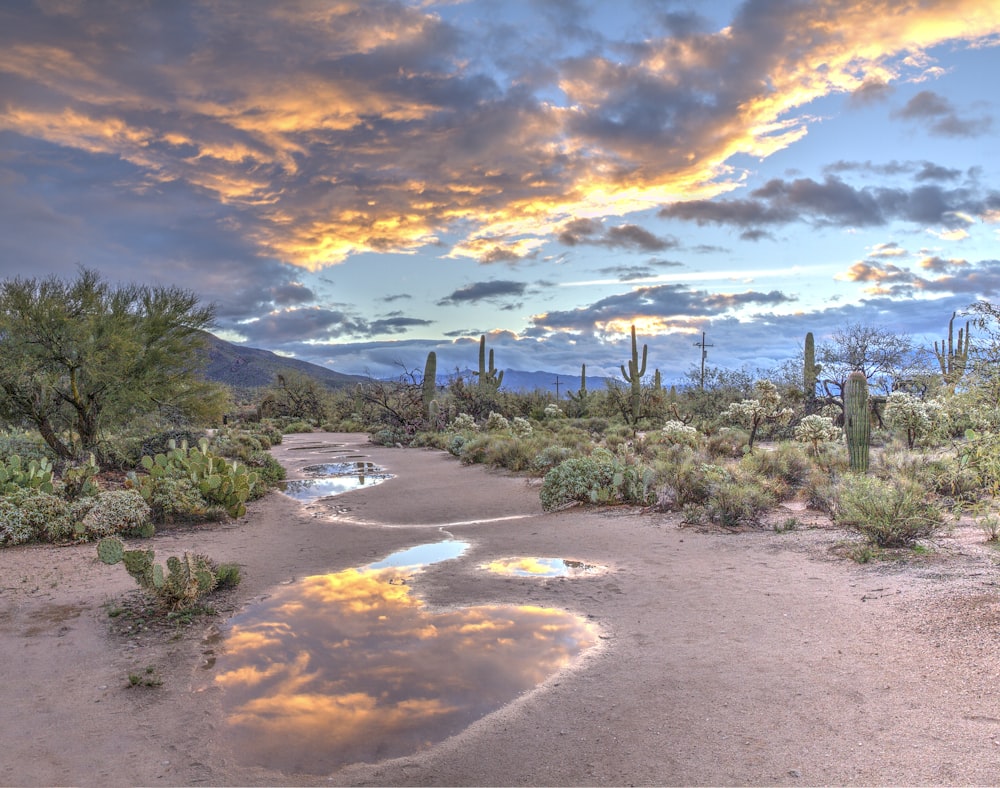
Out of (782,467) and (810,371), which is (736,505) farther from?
(810,371)

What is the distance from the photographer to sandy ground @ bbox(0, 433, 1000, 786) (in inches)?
166

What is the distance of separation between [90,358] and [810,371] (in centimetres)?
2768

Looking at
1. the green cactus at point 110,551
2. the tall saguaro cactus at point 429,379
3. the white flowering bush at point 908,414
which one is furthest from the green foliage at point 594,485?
the tall saguaro cactus at point 429,379

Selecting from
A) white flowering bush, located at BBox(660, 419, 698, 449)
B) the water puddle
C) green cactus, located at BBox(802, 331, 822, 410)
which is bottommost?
the water puddle

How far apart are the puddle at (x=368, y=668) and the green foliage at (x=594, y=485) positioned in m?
5.95

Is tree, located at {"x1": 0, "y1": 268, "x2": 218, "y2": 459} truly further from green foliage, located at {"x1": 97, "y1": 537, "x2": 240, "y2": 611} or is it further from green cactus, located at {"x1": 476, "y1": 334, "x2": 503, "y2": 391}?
green cactus, located at {"x1": 476, "y1": 334, "x2": 503, "y2": 391}

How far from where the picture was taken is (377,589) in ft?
27.5

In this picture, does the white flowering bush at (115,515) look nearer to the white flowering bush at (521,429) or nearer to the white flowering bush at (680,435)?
the white flowering bush at (680,435)

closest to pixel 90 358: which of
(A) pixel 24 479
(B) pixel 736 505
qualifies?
(A) pixel 24 479

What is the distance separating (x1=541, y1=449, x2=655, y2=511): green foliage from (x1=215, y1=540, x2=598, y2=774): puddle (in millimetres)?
5954

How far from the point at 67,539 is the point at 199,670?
6.44 metres

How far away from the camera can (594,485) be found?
1370 cm

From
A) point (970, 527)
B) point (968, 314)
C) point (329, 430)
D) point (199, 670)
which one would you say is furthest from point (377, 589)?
point (329, 430)

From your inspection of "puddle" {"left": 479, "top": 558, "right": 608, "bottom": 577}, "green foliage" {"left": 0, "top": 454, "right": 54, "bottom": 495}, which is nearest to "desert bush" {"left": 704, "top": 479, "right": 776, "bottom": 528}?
"puddle" {"left": 479, "top": 558, "right": 608, "bottom": 577}
